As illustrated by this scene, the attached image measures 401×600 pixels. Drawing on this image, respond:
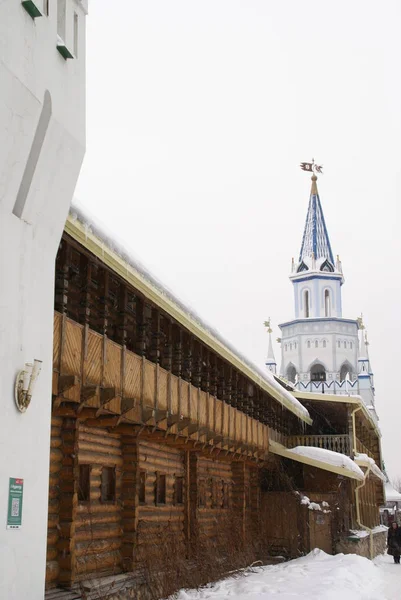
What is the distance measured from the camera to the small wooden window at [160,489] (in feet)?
55.5

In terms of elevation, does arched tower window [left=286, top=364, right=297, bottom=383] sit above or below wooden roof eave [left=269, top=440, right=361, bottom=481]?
above

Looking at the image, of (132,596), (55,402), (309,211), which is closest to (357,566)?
(132,596)

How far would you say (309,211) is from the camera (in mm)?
64000

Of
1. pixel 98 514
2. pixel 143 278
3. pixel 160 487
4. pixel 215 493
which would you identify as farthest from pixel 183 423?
pixel 215 493

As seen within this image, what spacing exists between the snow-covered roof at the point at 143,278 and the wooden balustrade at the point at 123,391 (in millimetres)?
1041

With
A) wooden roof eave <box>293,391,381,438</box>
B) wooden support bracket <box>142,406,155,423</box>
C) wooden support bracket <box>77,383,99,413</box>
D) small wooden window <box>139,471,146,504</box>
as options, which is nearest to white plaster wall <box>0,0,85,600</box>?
wooden support bracket <box>77,383,99,413</box>

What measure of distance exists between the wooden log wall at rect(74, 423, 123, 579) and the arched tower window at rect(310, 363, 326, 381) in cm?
4682

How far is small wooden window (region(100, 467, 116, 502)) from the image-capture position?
14.4 m

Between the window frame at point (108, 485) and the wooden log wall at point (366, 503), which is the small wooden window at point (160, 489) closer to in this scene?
the window frame at point (108, 485)

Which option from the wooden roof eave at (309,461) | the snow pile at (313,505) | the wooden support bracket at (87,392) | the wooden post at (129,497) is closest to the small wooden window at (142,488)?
the wooden post at (129,497)

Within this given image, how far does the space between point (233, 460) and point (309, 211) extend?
42961mm

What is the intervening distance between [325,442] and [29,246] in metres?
21.5

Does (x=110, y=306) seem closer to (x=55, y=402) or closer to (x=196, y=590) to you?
(x=55, y=402)

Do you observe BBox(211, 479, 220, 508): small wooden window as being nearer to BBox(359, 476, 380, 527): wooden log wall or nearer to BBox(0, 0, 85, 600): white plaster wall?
BBox(359, 476, 380, 527): wooden log wall
